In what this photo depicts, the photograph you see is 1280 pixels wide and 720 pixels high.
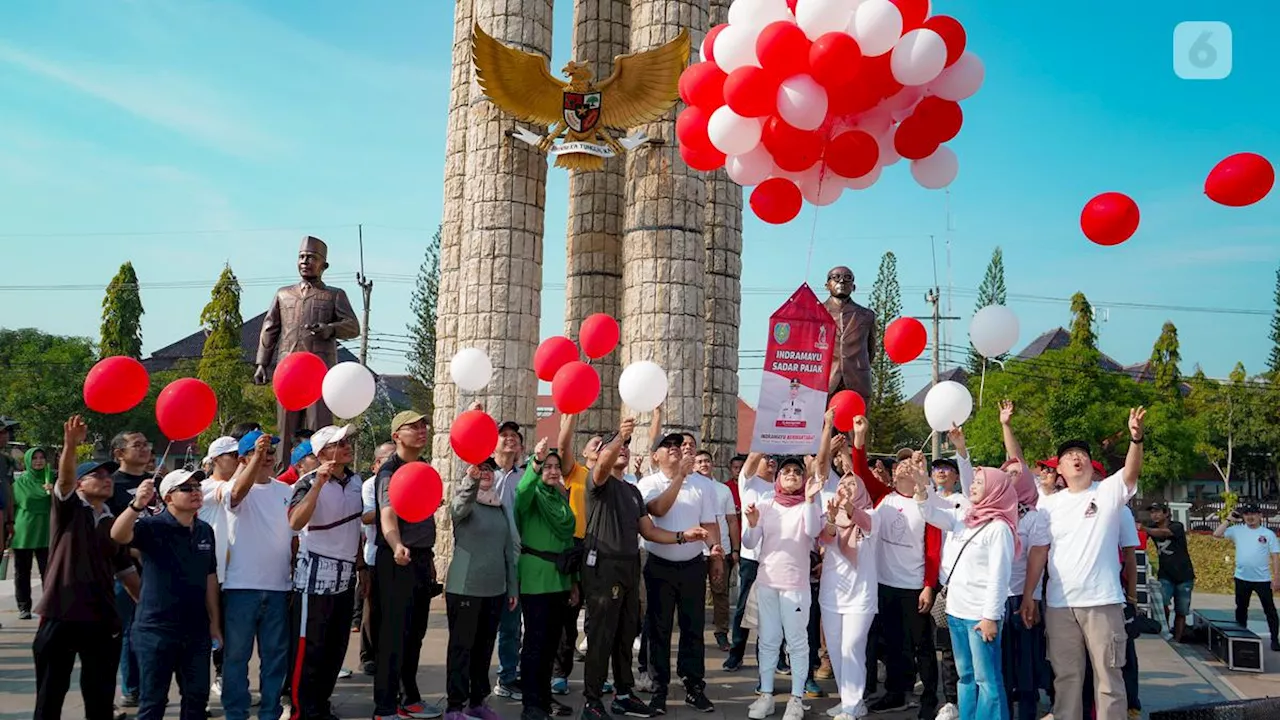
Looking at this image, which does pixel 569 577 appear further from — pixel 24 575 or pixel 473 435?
pixel 24 575

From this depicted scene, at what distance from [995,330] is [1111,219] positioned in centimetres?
106

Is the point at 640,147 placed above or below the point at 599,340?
above

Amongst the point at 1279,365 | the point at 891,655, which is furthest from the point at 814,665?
the point at 1279,365

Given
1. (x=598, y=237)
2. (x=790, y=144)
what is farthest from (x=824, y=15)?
(x=598, y=237)

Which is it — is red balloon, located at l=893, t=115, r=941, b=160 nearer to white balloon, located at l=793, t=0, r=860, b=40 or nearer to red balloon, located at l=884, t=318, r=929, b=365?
white balloon, located at l=793, t=0, r=860, b=40

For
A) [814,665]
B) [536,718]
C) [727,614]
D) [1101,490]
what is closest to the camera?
[1101,490]

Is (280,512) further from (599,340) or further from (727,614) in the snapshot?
(727,614)

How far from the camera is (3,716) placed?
5566mm

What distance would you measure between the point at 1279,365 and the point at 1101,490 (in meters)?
49.8

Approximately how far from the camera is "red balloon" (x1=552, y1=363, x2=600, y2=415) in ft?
17.8

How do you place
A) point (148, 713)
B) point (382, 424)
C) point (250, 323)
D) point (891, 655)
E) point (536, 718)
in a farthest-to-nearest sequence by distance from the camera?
point (250, 323) < point (382, 424) < point (891, 655) < point (536, 718) < point (148, 713)

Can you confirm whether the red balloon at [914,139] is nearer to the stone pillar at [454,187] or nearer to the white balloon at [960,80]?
the white balloon at [960,80]

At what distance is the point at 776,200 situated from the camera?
6375 millimetres

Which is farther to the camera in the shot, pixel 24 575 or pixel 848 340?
pixel 24 575
